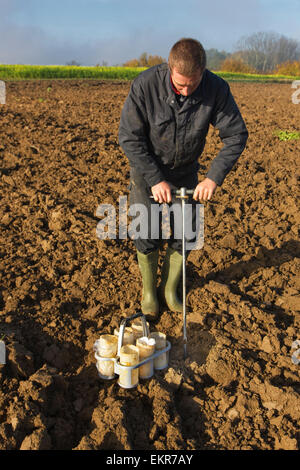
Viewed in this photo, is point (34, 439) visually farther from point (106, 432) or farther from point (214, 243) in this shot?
point (214, 243)

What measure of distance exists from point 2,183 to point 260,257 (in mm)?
3527

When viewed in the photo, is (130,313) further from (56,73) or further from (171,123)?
(56,73)

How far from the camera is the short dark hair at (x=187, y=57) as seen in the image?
253cm

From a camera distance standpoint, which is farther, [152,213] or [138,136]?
[152,213]

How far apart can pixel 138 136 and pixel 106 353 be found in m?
1.43

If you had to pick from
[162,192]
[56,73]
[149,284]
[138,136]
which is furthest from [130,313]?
[56,73]

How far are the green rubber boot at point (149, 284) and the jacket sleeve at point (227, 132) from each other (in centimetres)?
86

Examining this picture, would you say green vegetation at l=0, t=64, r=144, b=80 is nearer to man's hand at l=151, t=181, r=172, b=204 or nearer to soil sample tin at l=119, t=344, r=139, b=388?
man's hand at l=151, t=181, r=172, b=204

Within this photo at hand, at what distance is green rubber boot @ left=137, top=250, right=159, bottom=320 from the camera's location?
351 centimetres

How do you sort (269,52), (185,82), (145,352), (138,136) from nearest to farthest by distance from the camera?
(185,82)
(145,352)
(138,136)
(269,52)

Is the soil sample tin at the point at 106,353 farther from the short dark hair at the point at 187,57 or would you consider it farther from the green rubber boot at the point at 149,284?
the short dark hair at the point at 187,57

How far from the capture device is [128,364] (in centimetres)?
265

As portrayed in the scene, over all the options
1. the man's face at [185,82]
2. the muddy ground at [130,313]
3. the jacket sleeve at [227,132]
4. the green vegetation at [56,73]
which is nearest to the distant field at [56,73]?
the green vegetation at [56,73]

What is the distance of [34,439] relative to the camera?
230 centimetres
